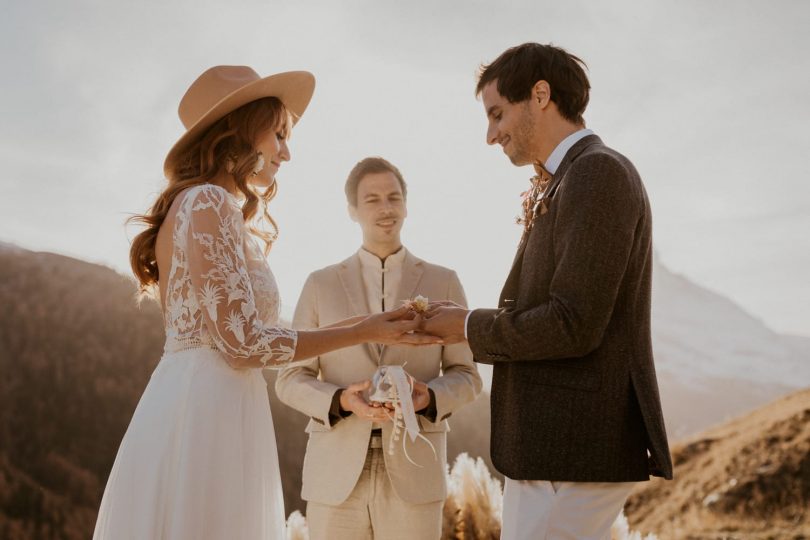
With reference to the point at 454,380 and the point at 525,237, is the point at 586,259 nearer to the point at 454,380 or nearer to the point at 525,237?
the point at 525,237

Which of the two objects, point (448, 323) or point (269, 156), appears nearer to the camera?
point (448, 323)

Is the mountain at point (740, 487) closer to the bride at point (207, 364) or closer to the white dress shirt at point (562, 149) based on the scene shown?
the bride at point (207, 364)

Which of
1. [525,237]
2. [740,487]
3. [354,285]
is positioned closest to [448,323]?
[525,237]

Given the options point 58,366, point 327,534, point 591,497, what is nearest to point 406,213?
point 327,534

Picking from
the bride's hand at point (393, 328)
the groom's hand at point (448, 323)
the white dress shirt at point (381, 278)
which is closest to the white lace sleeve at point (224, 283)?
the bride's hand at point (393, 328)

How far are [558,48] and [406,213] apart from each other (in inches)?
65.1

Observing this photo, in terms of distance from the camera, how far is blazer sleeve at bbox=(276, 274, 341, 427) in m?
3.54

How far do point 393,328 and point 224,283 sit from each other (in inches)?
33.5

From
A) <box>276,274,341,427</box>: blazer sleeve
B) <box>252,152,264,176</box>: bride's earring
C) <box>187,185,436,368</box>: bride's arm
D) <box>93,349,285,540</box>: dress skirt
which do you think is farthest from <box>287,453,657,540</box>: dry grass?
<box>252,152,264,176</box>: bride's earring

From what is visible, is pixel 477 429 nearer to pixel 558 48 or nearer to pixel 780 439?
pixel 780 439

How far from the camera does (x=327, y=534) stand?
349 centimetres

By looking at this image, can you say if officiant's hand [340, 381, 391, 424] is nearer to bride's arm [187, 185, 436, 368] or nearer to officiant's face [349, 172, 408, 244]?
bride's arm [187, 185, 436, 368]

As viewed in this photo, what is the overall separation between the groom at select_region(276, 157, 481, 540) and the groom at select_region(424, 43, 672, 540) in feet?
3.85

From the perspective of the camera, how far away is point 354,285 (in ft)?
13.1
